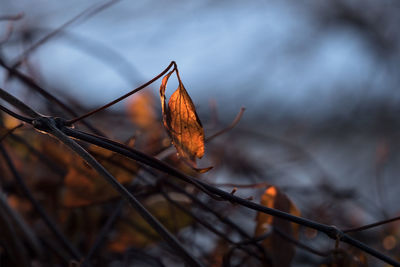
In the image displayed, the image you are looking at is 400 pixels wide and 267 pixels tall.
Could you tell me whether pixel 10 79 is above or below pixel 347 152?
below

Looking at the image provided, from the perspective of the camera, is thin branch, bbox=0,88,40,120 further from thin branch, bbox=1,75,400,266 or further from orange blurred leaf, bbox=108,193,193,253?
orange blurred leaf, bbox=108,193,193,253

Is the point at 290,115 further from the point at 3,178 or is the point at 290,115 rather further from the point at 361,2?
the point at 3,178

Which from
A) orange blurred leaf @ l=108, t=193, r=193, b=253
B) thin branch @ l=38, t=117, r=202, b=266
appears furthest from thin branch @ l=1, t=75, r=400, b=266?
orange blurred leaf @ l=108, t=193, r=193, b=253

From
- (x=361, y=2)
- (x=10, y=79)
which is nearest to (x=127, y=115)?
(x=10, y=79)

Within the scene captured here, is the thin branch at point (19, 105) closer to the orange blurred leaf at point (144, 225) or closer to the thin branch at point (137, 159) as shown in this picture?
the thin branch at point (137, 159)

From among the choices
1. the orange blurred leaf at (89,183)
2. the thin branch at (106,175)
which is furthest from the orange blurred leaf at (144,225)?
the thin branch at (106,175)
